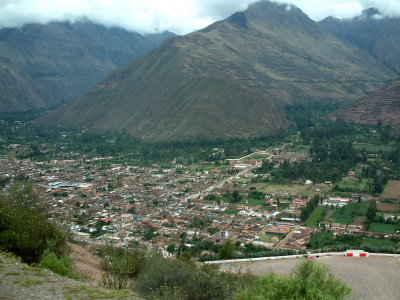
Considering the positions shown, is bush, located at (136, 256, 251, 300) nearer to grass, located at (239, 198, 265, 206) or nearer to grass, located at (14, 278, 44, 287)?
grass, located at (14, 278, 44, 287)

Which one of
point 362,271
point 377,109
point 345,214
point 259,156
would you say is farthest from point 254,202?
point 377,109

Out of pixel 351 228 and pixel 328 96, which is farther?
pixel 328 96

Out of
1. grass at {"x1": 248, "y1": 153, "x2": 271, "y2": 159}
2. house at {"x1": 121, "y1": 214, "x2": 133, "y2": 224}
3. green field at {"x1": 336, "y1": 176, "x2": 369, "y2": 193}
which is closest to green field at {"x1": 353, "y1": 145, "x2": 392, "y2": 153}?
grass at {"x1": 248, "y1": 153, "x2": 271, "y2": 159}

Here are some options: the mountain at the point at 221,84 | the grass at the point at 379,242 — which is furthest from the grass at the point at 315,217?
the mountain at the point at 221,84

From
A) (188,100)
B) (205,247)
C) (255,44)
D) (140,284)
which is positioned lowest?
(205,247)

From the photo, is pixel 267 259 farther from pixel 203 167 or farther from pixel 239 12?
pixel 239 12

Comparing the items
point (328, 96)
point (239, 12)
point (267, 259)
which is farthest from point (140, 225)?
point (239, 12)
